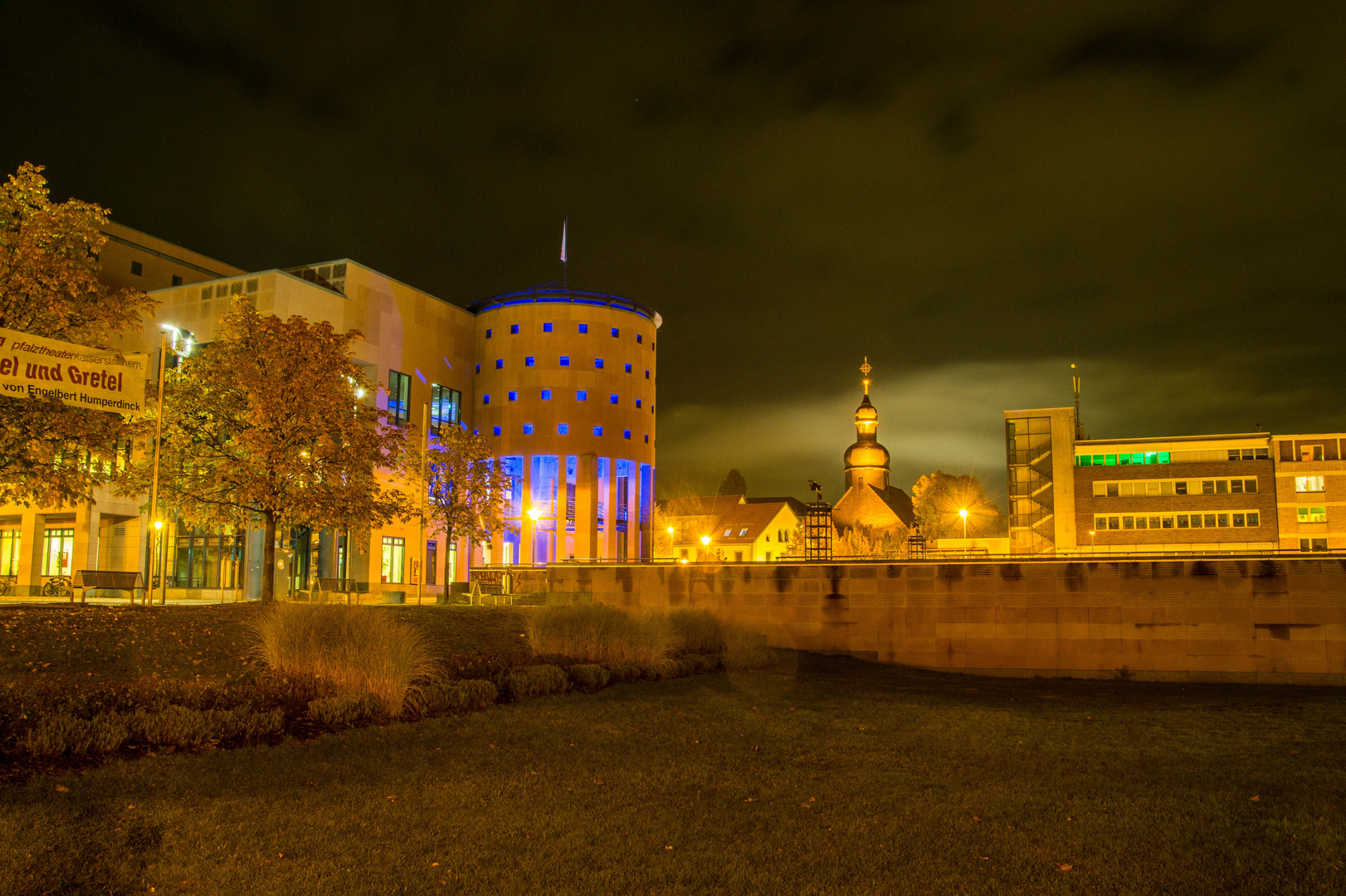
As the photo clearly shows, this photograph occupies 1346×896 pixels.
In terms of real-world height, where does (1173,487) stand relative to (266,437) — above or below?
above

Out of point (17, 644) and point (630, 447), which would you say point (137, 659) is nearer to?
point (17, 644)

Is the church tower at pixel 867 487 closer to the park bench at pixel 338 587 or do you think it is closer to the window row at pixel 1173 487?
the window row at pixel 1173 487

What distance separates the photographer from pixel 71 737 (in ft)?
32.1

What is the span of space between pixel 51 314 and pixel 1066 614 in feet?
93.8

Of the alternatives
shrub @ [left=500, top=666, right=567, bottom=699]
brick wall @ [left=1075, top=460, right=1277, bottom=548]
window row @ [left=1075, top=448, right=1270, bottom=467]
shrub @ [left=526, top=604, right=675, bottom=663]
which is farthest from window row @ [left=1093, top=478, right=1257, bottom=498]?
shrub @ [left=500, top=666, right=567, bottom=699]

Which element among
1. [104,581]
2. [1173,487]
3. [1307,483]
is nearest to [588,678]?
[104,581]

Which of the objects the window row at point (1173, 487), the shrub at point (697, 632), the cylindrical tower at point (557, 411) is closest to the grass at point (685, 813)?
the shrub at point (697, 632)

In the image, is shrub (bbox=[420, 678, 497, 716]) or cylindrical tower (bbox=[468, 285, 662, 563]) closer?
shrub (bbox=[420, 678, 497, 716])

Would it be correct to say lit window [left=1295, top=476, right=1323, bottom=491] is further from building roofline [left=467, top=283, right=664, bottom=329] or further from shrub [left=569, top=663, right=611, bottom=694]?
shrub [left=569, top=663, right=611, bottom=694]

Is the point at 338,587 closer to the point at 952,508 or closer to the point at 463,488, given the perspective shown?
the point at 463,488

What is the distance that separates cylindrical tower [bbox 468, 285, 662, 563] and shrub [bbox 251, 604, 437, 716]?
182 ft

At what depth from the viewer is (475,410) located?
73000 mm

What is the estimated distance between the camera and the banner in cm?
1830

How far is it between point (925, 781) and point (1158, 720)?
27.6 feet
